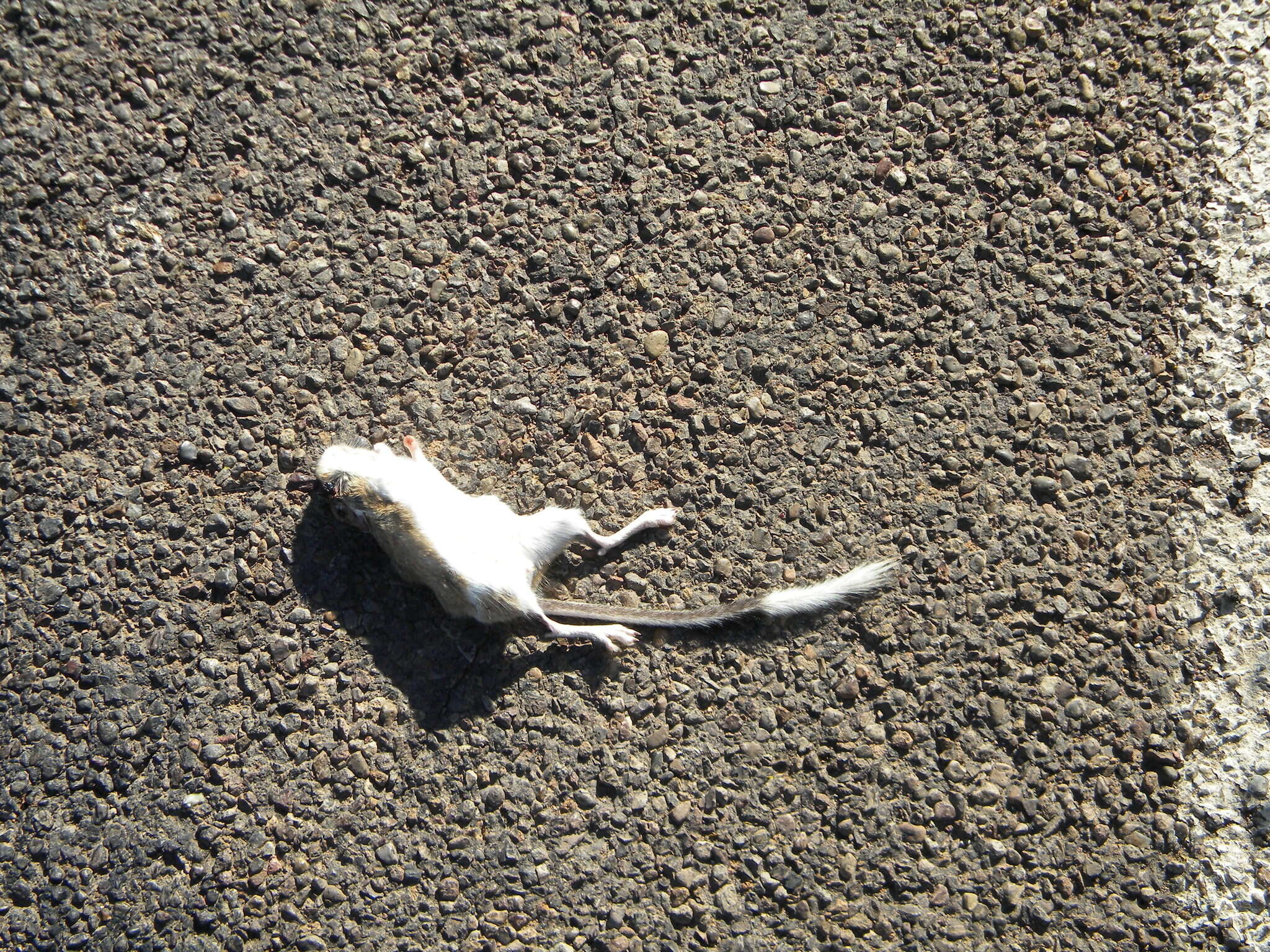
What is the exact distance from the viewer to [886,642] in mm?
2936

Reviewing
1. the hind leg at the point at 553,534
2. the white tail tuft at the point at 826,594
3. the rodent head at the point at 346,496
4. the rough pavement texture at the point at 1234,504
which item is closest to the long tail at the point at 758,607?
the white tail tuft at the point at 826,594

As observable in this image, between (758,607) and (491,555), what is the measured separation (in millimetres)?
935

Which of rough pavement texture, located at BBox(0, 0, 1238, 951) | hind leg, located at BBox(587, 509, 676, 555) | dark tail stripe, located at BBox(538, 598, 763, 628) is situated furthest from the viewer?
hind leg, located at BBox(587, 509, 676, 555)

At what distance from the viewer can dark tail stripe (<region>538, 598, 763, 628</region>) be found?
2906mm

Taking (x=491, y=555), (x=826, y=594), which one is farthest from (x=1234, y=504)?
(x=491, y=555)

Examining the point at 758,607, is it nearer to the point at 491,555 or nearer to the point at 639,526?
the point at 639,526

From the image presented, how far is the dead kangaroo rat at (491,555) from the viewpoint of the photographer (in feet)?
9.43

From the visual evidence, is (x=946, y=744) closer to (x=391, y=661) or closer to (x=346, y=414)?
(x=391, y=661)

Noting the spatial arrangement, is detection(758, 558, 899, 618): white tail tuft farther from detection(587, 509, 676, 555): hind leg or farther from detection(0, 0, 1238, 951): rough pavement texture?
detection(587, 509, 676, 555): hind leg

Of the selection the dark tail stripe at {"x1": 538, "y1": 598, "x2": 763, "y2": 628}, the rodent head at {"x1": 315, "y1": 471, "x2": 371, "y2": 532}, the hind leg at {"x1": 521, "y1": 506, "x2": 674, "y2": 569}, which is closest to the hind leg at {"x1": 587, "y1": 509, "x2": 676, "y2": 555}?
the hind leg at {"x1": 521, "y1": 506, "x2": 674, "y2": 569}

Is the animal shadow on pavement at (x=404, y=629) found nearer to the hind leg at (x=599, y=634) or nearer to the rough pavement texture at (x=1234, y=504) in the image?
the hind leg at (x=599, y=634)

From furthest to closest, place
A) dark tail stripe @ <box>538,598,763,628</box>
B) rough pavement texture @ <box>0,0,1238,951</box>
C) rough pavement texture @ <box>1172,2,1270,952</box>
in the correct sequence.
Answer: dark tail stripe @ <box>538,598,763,628</box> → rough pavement texture @ <box>0,0,1238,951</box> → rough pavement texture @ <box>1172,2,1270,952</box>

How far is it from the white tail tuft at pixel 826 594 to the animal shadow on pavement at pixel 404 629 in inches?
31.9

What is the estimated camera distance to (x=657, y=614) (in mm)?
2939
